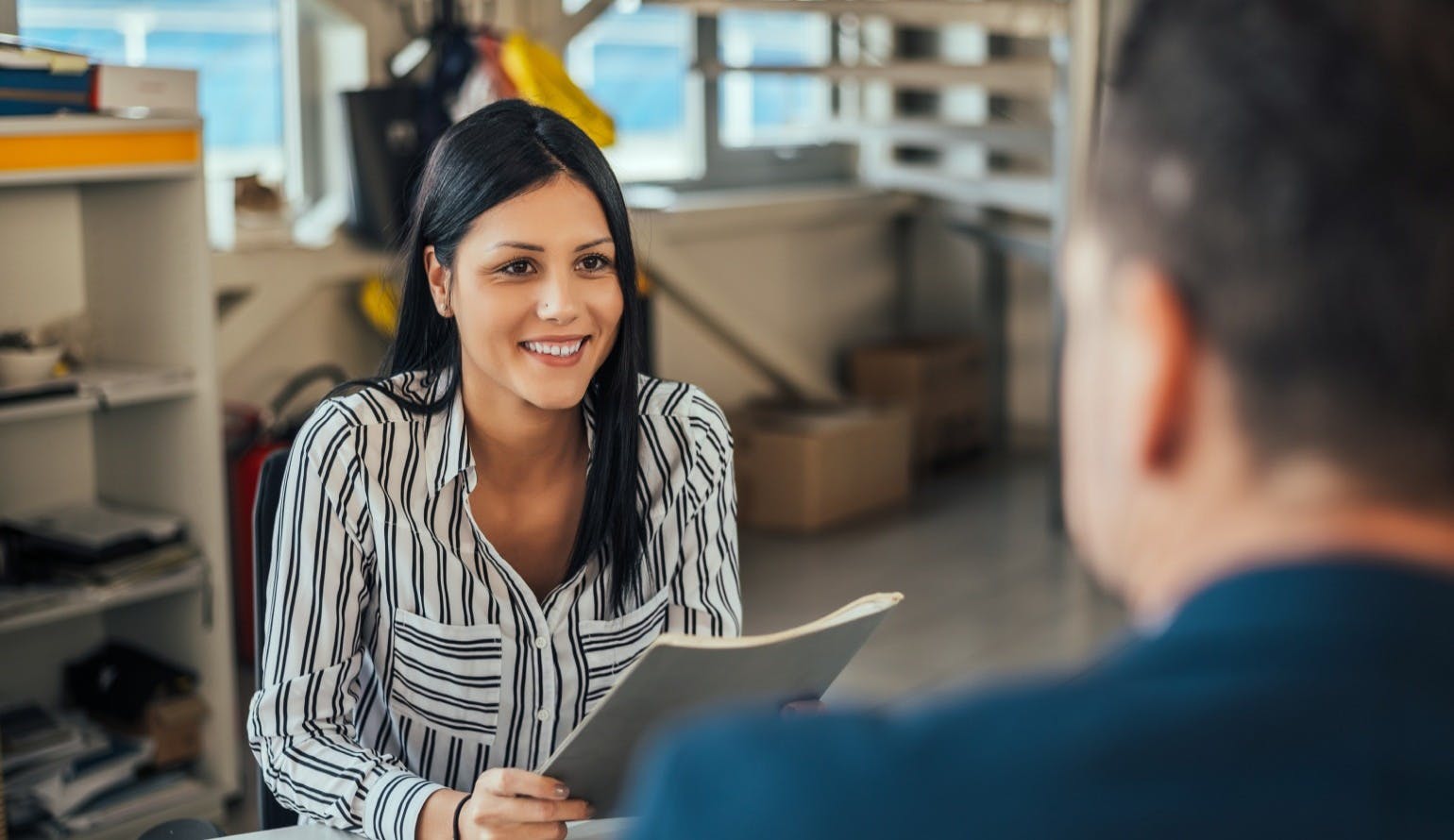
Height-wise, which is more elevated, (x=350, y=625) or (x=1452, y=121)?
(x=1452, y=121)

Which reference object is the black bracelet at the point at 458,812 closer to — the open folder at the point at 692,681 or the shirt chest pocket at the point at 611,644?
the open folder at the point at 692,681

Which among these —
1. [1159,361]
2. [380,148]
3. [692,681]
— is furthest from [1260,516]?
[380,148]

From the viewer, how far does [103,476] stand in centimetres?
340

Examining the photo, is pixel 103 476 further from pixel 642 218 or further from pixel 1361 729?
pixel 1361 729

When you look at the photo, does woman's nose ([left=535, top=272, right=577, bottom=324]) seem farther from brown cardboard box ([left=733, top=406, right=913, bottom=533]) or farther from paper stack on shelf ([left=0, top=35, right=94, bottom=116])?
brown cardboard box ([left=733, top=406, right=913, bottom=533])

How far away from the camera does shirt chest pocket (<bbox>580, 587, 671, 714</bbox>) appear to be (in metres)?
1.74

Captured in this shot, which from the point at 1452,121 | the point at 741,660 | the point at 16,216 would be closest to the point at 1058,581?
the point at 16,216

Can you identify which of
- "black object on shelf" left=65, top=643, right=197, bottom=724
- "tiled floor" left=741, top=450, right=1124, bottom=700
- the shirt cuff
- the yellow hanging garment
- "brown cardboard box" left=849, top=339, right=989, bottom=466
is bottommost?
"tiled floor" left=741, top=450, right=1124, bottom=700

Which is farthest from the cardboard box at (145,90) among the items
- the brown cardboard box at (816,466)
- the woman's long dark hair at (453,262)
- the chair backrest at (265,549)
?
the brown cardboard box at (816,466)

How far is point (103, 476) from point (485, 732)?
1.98 m

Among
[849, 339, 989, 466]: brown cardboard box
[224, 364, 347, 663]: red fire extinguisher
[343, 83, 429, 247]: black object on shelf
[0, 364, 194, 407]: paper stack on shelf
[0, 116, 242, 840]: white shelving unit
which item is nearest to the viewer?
[0, 364, 194, 407]: paper stack on shelf

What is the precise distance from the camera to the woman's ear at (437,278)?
181cm

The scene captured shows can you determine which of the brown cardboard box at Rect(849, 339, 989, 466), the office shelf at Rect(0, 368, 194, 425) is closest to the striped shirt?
the office shelf at Rect(0, 368, 194, 425)

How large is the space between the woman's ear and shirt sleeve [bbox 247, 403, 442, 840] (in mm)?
189
